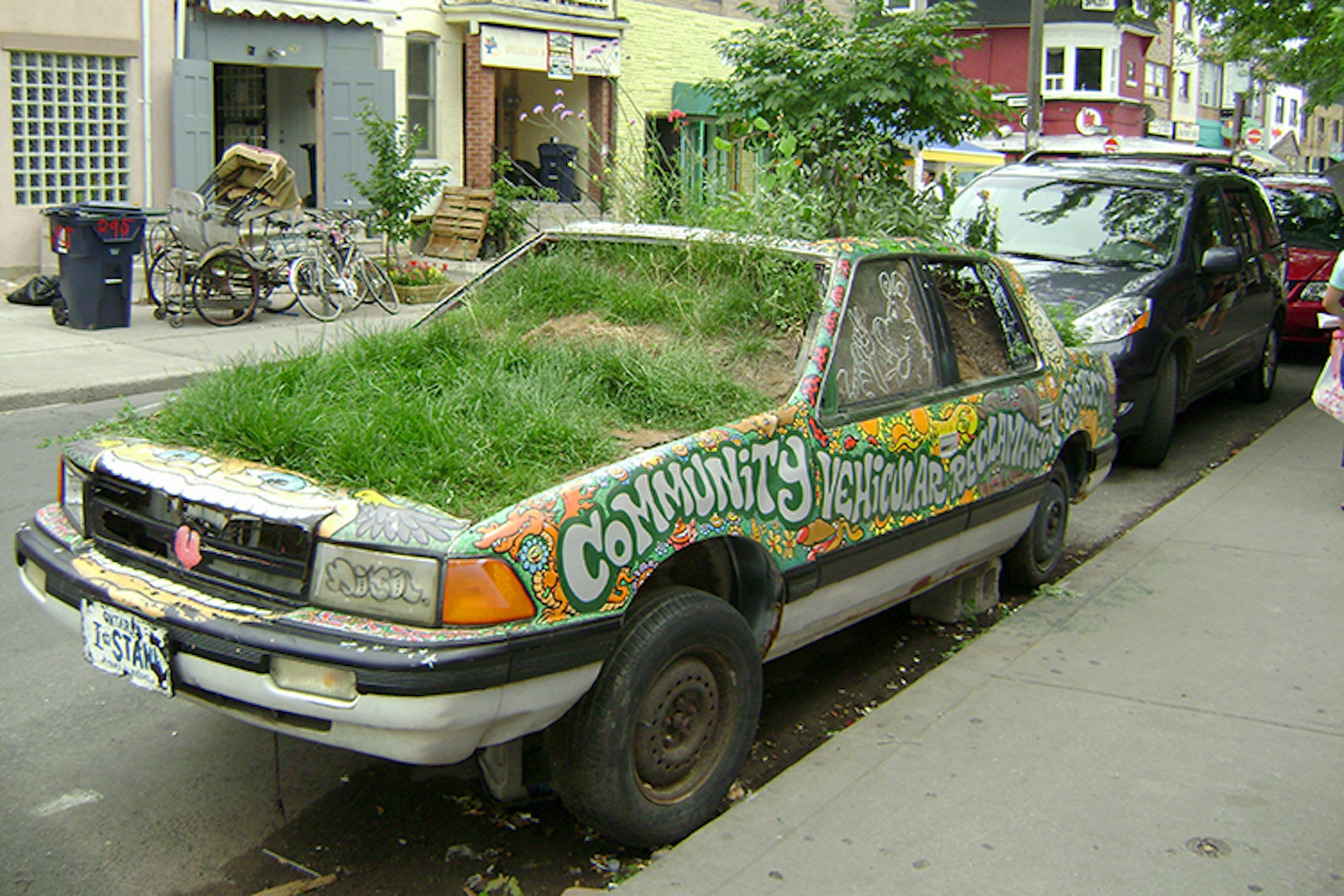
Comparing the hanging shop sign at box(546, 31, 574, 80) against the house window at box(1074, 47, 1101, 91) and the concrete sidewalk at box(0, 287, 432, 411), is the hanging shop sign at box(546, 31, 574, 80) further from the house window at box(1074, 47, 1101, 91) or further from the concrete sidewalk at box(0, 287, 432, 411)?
the house window at box(1074, 47, 1101, 91)

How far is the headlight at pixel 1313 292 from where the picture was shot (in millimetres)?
12914

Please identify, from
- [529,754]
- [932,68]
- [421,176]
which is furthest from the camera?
[421,176]

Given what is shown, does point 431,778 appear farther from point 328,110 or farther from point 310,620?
point 328,110

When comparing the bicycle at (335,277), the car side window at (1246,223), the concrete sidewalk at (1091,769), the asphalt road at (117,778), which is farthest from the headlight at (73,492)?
the bicycle at (335,277)

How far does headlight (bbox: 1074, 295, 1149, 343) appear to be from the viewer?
8.01 metres

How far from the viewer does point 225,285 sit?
13297mm

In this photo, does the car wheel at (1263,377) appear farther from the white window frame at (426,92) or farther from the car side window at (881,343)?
the white window frame at (426,92)

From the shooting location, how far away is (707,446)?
363 cm

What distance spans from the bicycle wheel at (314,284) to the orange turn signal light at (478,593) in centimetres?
1114

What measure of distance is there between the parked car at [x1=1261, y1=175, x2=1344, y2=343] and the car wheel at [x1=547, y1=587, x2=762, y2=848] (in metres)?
10.5

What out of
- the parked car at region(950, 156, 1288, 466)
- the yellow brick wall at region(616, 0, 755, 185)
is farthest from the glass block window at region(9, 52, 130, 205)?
the parked car at region(950, 156, 1288, 466)

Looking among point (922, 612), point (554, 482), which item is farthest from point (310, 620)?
point (922, 612)

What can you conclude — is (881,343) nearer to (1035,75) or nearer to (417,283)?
(417,283)

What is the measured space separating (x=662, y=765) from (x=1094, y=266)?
6117 mm
